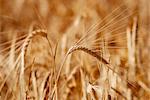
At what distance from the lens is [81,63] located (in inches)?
89.2

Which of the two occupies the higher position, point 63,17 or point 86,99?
point 63,17

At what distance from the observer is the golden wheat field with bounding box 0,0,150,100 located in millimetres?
1888

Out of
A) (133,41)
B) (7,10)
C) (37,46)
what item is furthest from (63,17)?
(133,41)

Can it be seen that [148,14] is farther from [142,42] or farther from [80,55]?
[80,55]

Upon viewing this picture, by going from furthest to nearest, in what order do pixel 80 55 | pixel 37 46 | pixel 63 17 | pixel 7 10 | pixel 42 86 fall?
pixel 7 10
pixel 63 17
pixel 37 46
pixel 80 55
pixel 42 86

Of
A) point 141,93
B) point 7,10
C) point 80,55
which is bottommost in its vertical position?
point 141,93

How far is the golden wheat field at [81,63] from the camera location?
189 centimetres

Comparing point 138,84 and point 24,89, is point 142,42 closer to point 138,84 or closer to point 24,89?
point 138,84

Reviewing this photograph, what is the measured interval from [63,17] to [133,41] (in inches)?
89.0

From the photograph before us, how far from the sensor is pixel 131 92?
Answer: 2.20 m

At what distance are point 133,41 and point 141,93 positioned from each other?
9.1 inches

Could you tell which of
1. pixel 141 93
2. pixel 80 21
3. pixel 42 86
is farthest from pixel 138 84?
pixel 80 21

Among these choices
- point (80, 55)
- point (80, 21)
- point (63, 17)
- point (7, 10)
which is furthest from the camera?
point (7, 10)

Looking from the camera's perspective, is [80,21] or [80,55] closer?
[80,55]
